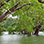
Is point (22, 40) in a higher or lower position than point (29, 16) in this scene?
lower

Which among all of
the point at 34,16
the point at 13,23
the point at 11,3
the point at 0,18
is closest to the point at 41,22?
the point at 34,16

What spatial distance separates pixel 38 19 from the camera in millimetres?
22328

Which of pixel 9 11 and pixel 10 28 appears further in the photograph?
pixel 10 28

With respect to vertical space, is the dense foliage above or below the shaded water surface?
above

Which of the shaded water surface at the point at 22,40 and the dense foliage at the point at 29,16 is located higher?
the dense foliage at the point at 29,16

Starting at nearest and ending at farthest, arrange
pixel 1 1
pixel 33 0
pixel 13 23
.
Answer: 1. pixel 1 1
2. pixel 33 0
3. pixel 13 23

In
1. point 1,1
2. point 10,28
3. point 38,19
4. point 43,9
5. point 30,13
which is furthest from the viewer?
point 10,28

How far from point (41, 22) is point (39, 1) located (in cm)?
1043

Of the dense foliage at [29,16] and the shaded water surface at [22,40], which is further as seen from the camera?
the dense foliage at [29,16]

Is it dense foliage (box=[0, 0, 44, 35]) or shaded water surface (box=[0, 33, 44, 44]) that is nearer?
shaded water surface (box=[0, 33, 44, 44])

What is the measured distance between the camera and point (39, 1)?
41.5 feet

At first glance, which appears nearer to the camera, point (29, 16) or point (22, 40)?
point (22, 40)

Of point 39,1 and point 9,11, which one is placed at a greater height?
point 39,1

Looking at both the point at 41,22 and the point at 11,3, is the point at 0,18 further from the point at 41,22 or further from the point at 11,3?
the point at 41,22
